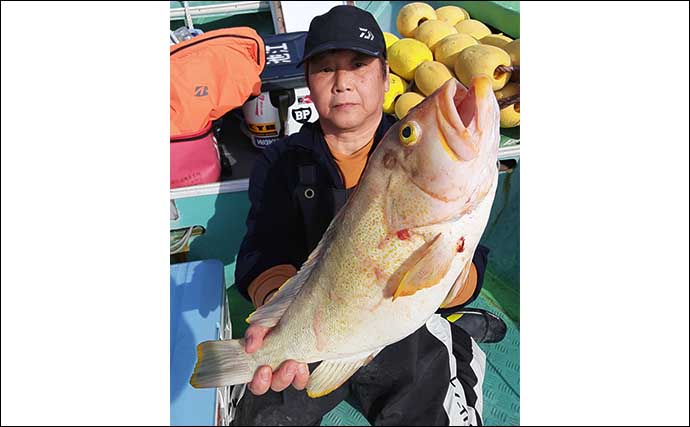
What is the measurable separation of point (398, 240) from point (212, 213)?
→ 1.35 m

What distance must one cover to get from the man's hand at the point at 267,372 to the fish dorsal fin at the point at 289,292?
22 mm

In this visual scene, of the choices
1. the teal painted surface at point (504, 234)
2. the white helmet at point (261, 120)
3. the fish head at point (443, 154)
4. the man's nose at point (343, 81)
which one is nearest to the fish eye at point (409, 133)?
the fish head at point (443, 154)

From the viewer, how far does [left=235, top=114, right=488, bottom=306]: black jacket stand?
5.58 feet

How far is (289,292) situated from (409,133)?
1.65ft

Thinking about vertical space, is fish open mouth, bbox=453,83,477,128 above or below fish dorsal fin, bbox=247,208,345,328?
above

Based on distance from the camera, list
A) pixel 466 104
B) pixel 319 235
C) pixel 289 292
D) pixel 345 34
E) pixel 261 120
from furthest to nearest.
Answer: pixel 261 120
pixel 319 235
pixel 345 34
pixel 289 292
pixel 466 104

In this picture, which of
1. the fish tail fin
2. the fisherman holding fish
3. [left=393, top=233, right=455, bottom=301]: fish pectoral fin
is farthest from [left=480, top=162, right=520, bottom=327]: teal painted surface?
the fish tail fin

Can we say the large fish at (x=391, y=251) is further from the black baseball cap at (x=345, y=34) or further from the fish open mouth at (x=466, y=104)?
the black baseball cap at (x=345, y=34)

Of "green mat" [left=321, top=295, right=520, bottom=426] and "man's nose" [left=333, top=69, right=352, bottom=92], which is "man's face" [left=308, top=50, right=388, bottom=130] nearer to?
"man's nose" [left=333, top=69, right=352, bottom=92]

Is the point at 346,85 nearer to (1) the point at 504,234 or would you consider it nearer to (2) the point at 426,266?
(2) the point at 426,266

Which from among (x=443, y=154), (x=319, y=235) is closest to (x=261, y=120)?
(x=319, y=235)

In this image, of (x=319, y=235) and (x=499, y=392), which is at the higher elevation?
(x=319, y=235)

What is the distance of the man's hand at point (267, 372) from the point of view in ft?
4.17

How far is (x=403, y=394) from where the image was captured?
5.00ft
